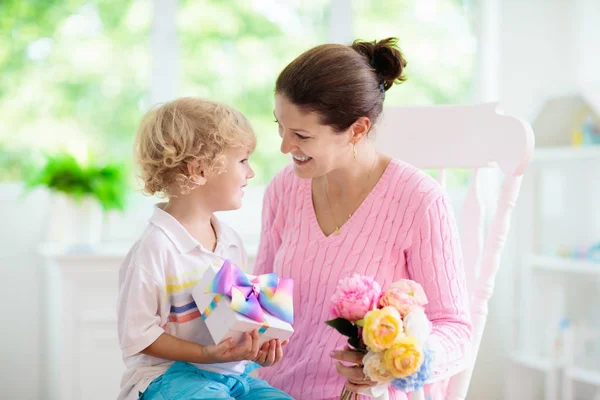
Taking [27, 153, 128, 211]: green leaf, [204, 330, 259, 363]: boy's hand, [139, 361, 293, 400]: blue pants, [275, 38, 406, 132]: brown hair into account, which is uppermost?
[275, 38, 406, 132]: brown hair

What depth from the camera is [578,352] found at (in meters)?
2.88

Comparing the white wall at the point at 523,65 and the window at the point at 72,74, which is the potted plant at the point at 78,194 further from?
the white wall at the point at 523,65

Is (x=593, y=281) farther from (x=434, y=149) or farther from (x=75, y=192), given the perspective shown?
(x=75, y=192)

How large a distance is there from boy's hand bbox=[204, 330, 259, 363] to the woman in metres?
0.19

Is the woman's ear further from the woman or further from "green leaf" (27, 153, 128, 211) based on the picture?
"green leaf" (27, 153, 128, 211)

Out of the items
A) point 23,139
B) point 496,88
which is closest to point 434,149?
point 496,88

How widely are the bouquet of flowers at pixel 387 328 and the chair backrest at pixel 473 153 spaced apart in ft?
1.56

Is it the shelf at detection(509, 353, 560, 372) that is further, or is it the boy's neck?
the shelf at detection(509, 353, 560, 372)

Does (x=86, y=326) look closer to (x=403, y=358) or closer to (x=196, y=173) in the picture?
(x=196, y=173)

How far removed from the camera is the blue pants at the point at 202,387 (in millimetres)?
1333

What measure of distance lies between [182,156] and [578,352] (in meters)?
2.16

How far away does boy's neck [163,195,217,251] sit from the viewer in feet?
5.06

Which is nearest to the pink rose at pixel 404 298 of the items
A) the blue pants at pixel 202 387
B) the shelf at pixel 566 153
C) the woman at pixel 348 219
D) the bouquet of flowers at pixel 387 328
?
the bouquet of flowers at pixel 387 328

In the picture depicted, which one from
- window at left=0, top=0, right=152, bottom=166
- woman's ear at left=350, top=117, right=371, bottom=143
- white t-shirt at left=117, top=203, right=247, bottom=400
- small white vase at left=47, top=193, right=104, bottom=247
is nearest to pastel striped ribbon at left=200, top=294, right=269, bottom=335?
white t-shirt at left=117, top=203, right=247, bottom=400
